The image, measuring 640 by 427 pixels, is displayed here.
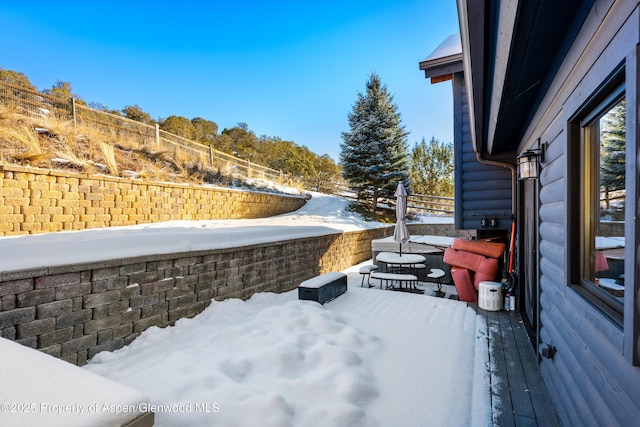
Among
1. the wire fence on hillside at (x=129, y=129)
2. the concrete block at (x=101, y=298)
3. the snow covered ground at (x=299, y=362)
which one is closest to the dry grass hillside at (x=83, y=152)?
the wire fence on hillside at (x=129, y=129)

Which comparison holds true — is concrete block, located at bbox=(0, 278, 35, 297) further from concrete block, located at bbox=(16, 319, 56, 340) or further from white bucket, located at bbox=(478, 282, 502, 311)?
white bucket, located at bbox=(478, 282, 502, 311)

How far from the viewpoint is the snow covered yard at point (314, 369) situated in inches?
75.0

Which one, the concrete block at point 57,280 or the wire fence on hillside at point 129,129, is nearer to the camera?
the concrete block at point 57,280

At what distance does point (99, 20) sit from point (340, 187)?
13.0 metres

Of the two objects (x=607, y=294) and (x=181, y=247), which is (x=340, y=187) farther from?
(x=607, y=294)

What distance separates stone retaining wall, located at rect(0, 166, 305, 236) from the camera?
14.7 ft

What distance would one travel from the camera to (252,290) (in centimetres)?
514

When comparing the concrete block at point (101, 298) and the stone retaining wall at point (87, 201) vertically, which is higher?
the stone retaining wall at point (87, 201)

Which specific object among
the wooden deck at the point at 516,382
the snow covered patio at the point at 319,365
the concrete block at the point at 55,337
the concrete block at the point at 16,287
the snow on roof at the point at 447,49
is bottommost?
the wooden deck at the point at 516,382

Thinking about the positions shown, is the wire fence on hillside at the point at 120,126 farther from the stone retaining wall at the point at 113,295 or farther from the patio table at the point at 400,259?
the patio table at the point at 400,259

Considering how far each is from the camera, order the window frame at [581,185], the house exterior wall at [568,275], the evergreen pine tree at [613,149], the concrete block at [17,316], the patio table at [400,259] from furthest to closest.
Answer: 1. the patio table at [400,259]
2. the concrete block at [17,316]
3. the window frame at [581,185]
4. the evergreen pine tree at [613,149]
5. the house exterior wall at [568,275]

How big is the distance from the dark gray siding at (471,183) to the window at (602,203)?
3915mm

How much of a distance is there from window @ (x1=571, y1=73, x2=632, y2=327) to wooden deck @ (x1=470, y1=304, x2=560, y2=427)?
41.8 inches

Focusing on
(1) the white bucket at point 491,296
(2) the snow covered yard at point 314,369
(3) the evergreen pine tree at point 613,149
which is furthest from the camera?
(1) the white bucket at point 491,296
